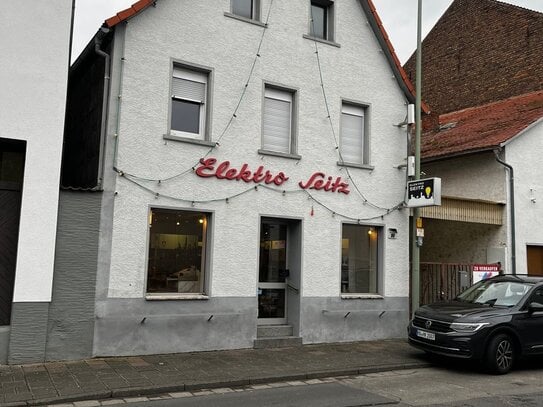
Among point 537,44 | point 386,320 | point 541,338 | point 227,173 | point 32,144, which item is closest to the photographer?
point 32,144

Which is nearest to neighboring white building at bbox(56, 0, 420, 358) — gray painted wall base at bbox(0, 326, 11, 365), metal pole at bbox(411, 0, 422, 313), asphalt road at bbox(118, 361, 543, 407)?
gray painted wall base at bbox(0, 326, 11, 365)

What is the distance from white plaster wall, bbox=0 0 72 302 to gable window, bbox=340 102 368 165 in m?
6.42


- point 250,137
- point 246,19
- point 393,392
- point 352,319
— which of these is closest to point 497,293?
point 352,319

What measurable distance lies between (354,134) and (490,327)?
18.3 feet

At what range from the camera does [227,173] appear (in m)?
11.2

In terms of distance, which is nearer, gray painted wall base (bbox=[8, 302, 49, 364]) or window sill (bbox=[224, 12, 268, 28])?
gray painted wall base (bbox=[8, 302, 49, 364])

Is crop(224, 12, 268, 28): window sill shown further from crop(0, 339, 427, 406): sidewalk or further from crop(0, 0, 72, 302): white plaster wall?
crop(0, 339, 427, 406): sidewalk

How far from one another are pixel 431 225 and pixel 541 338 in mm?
7533

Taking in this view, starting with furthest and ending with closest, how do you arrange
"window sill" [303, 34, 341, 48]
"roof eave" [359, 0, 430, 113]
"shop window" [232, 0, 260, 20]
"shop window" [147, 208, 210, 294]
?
"roof eave" [359, 0, 430, 113]
"window sill" [303, 34, 341, 48]
"shop window" [232, 0, 260, 20]
"shop window" [147, 208, 210, 294]

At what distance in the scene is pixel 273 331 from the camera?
11.8 m

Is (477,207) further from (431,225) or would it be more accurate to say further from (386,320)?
(386,320)

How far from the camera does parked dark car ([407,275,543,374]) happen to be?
970 centimetres

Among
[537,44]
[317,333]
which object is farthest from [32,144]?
[537,44]

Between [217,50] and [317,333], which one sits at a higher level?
[217,50]
